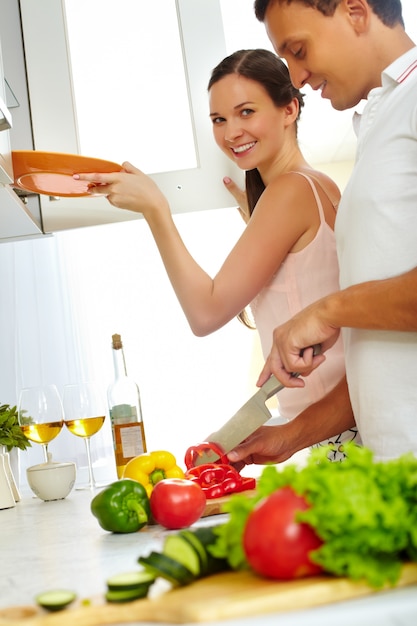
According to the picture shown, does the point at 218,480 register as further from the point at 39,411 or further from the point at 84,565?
the point at 39,411

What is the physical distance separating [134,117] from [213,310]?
710mm

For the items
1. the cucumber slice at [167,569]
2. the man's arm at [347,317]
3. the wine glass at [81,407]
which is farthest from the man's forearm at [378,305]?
the wine glass at [81,407]

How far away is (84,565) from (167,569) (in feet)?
0.94

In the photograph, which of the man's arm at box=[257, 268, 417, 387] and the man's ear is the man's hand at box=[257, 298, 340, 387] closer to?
the man's arm at box=[257, 268, 417, 387]

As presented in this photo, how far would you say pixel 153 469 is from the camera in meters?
1.37

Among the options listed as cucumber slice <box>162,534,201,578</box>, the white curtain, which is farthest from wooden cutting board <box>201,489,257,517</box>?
the white curtain

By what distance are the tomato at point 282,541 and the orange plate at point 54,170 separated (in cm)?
117

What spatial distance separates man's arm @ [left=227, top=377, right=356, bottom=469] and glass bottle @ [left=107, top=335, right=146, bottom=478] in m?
0.45

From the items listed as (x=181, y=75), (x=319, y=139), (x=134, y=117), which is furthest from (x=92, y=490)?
(x=319, y=139)

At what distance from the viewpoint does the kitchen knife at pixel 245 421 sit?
4.28ft

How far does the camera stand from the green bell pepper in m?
1.06

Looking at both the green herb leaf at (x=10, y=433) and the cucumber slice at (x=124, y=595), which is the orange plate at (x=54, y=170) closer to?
the green herb leaf at (x=10, y=433)

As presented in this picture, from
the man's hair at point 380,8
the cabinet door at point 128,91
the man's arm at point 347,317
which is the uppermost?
the cabinet door at point 128,91

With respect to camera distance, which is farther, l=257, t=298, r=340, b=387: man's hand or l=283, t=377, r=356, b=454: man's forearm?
l=283, t=377, r=356, b=454: man's forearm
